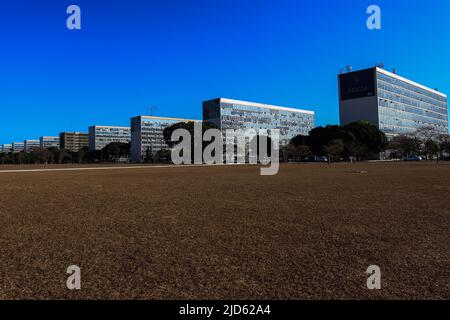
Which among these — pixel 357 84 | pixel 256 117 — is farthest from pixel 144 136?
pixel 357 84

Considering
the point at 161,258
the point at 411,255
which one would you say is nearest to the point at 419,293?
the point at 411,255

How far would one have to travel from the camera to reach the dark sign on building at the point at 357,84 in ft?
365

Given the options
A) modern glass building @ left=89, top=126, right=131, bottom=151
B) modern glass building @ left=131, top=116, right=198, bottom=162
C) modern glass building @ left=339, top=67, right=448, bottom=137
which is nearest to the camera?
modern glass building @ left=339, top=67, right=448, bottom=137

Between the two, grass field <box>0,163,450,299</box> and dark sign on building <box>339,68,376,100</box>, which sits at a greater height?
dark sign on building <box>339,68,376,100</box>

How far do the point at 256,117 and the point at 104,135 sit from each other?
90966 mm

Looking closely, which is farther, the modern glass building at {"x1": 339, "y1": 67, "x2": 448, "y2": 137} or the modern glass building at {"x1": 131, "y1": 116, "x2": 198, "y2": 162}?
the modern glass building at {"x1": 131, "y1": 116, "x2": 198, "y2": 162}

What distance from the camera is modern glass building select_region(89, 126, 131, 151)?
182 metres

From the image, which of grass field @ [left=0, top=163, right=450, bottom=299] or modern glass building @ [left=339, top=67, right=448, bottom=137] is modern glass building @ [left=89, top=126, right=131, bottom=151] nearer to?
modern glass building @ [left=339, top=67, right=448, bottom=137]

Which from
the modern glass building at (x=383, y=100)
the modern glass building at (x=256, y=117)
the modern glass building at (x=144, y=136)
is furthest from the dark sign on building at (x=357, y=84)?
the modern glass building at (x=144, y=136)

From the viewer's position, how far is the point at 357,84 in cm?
11588

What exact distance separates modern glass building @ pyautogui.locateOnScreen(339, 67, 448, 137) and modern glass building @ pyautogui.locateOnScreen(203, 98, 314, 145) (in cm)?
3136

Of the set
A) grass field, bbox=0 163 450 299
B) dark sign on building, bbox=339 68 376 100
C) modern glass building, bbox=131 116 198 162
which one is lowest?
grass field, bbox=0 163 450 299

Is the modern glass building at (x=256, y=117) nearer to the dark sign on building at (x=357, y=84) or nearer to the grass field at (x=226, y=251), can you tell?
the dark sign on building at (x=357, y=84)

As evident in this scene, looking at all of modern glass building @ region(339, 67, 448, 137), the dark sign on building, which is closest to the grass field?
modern glass building @ region(339, 67, 448, 137)
